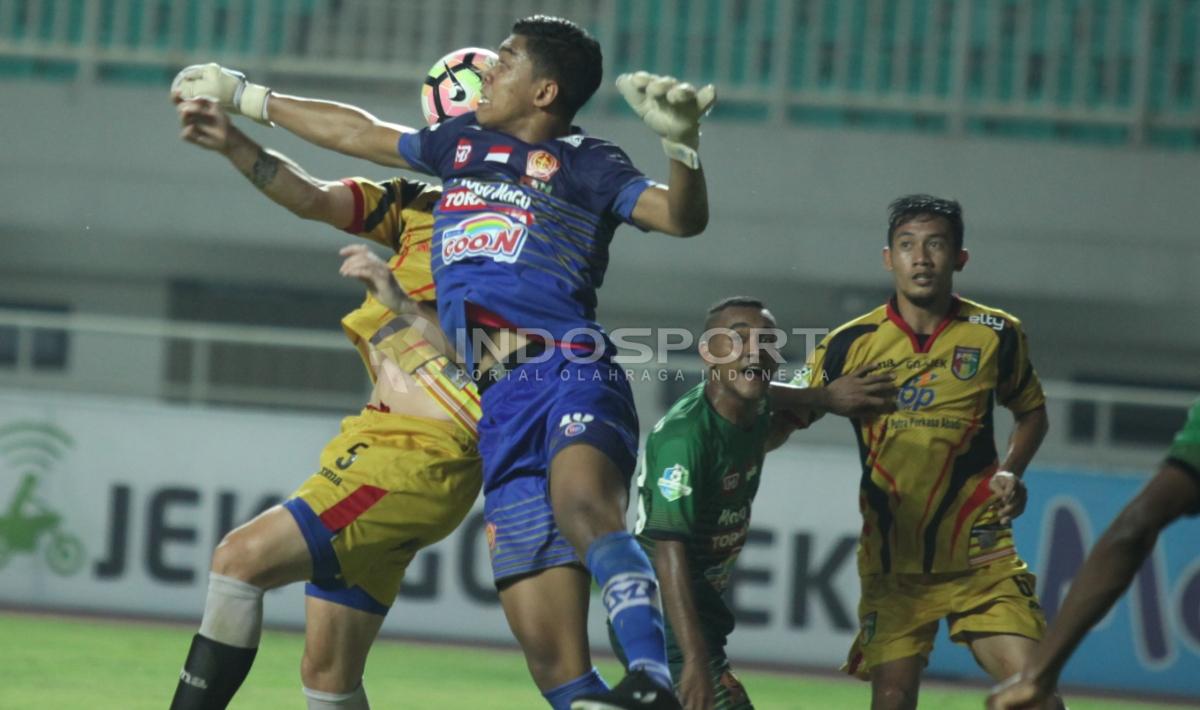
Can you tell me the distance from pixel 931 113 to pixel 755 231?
221 centimetres

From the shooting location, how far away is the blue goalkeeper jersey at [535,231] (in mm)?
4551

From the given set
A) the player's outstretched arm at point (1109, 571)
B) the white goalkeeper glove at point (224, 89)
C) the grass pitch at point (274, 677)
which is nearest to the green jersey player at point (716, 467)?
the white goalkeeper glove at point (224, 89)

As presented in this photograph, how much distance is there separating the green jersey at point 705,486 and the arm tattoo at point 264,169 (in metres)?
1.47

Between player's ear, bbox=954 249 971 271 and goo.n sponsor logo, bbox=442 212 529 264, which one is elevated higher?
player's ear, bbox=954 249 971 271

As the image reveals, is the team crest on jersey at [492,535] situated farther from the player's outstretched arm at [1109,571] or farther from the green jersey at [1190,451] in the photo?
the green jersey at [1190,451]

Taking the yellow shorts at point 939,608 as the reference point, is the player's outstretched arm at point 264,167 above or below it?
above

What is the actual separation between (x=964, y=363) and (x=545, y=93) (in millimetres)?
1887

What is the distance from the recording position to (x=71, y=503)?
10664mm

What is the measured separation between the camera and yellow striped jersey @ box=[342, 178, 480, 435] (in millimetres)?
5059

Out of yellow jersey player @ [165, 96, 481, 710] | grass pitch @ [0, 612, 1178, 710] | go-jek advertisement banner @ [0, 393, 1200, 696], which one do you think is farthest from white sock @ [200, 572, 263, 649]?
go-jek advertisement banner @ [0, 393, 1200, 696]

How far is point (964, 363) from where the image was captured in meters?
5.64

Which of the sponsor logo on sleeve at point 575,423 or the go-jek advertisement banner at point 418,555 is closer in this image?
the sponsor logo on sleeve at point 575,423

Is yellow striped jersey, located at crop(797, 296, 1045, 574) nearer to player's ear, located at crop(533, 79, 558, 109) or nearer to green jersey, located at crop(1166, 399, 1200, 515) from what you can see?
player's ear, located at crop(533, 79, 558, 109)

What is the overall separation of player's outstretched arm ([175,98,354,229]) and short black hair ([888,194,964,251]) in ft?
6.27
